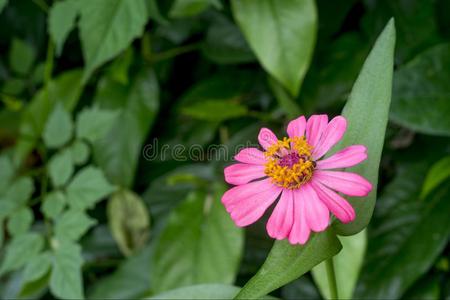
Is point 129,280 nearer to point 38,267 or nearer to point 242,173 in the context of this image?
point 38,267

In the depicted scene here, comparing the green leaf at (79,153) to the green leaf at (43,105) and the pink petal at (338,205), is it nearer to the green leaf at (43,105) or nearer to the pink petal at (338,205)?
the green leaf at (43,105)

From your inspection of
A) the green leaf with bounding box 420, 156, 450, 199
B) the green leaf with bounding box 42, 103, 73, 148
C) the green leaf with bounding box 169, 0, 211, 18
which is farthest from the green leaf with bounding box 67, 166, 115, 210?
the green leaf with bounding box 420, 156, 450, 199

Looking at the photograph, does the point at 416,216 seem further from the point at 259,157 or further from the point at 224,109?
the point at 259,157

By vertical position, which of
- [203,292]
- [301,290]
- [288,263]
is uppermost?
[288,263]

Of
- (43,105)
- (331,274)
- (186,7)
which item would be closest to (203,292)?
(331,274)

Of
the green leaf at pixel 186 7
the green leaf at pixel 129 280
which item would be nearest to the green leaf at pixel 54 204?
the green leaf at pixel 129 280

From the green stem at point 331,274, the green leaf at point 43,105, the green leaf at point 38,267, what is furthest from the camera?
the green leaf at point 43,105

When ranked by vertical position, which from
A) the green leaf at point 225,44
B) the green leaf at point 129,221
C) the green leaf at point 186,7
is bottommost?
the green leaf at point 129,221
